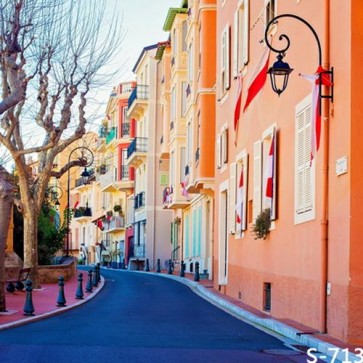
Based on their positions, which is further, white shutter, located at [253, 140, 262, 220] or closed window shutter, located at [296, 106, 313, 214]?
white shutter, located at [253, 140, 262, 220]

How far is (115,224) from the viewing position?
73250mm

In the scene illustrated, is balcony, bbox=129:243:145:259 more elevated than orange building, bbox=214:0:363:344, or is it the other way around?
orange building, bbox=214:0:363:344

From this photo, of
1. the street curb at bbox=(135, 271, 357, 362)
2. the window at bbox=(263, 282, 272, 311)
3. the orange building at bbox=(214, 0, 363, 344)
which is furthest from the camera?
the window at bbox=(263, 282, 272, 311)

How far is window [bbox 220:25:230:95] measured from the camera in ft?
86.8

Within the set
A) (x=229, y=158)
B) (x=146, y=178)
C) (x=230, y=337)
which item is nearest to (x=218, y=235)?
(x=229, y=158)

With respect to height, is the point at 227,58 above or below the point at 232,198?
above

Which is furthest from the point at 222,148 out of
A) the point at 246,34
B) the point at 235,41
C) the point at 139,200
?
the point at 139,200

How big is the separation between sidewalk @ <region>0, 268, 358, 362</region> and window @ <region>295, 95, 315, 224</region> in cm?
208

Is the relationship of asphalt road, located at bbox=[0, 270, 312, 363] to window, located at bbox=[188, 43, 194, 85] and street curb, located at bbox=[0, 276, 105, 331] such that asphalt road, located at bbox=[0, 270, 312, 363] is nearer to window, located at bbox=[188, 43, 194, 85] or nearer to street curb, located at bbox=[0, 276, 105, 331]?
street curb, located at bbox=[0, 276, 105, 331]

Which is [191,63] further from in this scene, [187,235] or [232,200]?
[232,200]

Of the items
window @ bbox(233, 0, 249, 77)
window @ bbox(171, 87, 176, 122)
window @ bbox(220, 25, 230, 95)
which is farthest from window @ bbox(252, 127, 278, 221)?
window @ bbox(171, 87, 176, 122)

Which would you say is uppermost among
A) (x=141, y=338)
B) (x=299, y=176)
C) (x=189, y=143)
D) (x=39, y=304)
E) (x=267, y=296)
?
(x=189, y=143)

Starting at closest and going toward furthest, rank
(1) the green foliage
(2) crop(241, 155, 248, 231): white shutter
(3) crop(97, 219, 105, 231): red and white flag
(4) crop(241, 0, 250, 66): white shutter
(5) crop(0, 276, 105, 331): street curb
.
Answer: (5) crop(0, 276, 105, 331): street curb < (2) crop(241, 155, 248, 231): white shutter < (4) crop(241, 0, 250, 66): white shutter < (1) the green foliage < (3) crop(97, 219, 105, 231): red and white flag

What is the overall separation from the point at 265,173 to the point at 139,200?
42.1 m
